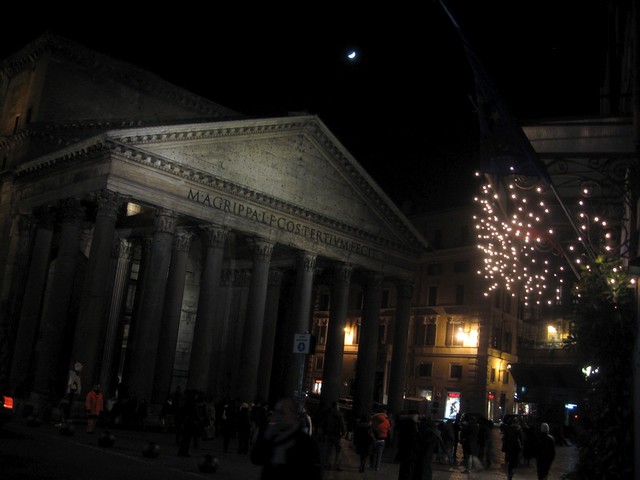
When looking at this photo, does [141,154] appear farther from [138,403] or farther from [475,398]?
[475,398]

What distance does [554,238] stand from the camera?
13727 millimetres

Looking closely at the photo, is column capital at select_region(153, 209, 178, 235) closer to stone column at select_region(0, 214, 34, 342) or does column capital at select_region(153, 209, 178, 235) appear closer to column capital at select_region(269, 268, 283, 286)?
stone column at select_region(0, 214, 34, 342)

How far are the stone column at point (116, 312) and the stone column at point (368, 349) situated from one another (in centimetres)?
1155

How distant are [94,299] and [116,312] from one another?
8412 millimetres

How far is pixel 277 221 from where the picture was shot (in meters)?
28.8

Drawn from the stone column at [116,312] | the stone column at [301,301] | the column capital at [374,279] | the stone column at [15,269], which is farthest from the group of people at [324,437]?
the column capital at [374,279]

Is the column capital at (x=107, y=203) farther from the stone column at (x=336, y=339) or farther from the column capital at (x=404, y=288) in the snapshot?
the column capital at (x=404, y=288)

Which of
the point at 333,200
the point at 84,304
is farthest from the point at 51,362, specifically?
the point at 333,200

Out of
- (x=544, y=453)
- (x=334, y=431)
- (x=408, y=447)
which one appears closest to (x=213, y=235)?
(x=334, y=431)

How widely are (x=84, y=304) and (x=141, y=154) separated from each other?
5.84m

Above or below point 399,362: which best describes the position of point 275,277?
above

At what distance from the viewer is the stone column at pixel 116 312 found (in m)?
30.0

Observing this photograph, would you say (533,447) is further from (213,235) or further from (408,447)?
(213,235)

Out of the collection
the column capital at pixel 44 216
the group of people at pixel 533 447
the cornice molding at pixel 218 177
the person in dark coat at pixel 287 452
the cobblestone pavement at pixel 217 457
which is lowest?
the cobblestone pavement at pixel 217 457
